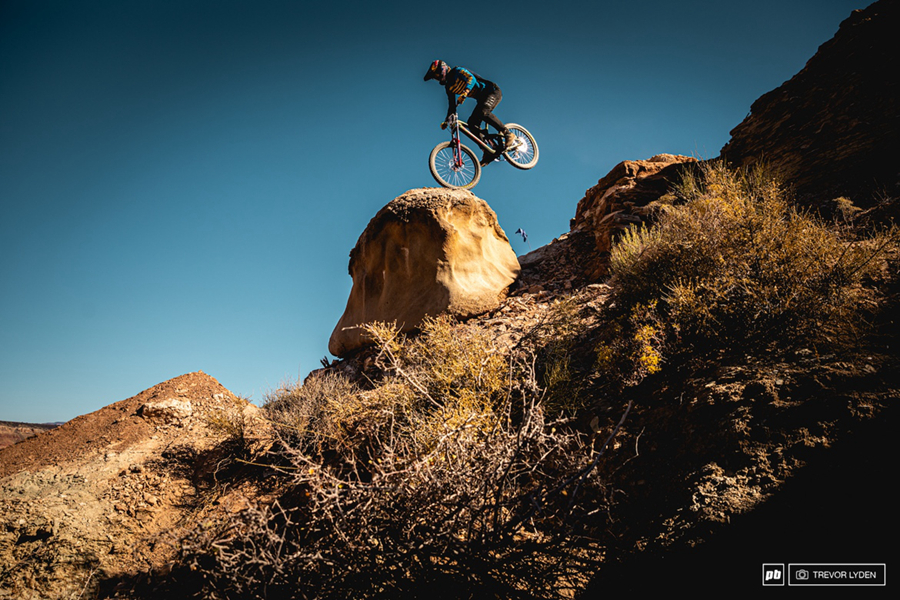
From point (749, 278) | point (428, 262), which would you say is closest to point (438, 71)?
point (428, 262)

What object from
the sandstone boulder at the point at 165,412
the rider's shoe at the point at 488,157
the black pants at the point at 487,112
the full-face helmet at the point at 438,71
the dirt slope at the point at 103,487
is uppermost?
the full-face helmet at the point at 438,71

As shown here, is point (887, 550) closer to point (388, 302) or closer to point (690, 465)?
point (690, 465)

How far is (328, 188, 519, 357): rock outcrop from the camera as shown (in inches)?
330

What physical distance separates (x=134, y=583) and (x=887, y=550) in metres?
5.57

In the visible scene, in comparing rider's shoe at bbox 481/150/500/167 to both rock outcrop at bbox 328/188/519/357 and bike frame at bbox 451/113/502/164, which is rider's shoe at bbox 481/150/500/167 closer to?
bike frame at bbox 451/113/502/164

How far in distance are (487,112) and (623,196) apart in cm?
376

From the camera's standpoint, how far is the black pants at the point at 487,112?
26.6ft

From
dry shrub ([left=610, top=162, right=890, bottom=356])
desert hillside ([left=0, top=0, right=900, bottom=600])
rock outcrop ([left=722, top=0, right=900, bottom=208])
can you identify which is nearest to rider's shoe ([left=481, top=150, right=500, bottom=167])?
desert hillside ([left=0, top=0, right=900, bottom=600])

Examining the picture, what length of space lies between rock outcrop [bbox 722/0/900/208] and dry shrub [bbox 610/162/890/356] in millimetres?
1360


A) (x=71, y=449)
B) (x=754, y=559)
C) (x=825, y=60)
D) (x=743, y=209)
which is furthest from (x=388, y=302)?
(x=825, y=60)

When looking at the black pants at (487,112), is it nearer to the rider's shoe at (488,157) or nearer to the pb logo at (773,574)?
the rider's shoe at (488,157)

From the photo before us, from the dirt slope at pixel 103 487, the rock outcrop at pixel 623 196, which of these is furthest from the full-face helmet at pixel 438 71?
the dirt slope at pixel 103 487

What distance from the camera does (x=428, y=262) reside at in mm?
8703

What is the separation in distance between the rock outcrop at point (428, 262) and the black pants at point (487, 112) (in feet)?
5.53
